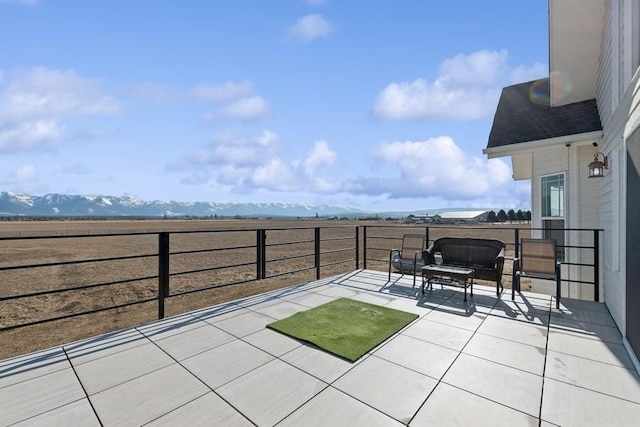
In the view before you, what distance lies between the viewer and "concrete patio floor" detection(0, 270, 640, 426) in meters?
1.81

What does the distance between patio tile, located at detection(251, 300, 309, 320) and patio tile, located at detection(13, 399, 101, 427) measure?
1.93 meters

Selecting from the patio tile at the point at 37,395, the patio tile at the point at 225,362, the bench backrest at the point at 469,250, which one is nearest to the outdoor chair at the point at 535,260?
the bench backrest at the point at 469,250

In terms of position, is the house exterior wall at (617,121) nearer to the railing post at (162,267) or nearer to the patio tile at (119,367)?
the patio tile at (119,367)

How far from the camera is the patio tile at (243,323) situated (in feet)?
10.3

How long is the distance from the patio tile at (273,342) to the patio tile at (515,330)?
6.59 feet

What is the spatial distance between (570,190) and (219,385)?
254 inches

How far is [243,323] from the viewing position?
337 centimetres

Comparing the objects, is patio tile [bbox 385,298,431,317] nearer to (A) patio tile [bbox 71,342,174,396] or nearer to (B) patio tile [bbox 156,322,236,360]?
(B) patio tile [bbox 156,322,236,360]

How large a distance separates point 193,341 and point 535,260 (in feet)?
15.2

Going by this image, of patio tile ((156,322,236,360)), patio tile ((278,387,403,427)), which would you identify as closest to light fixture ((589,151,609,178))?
patio tile ((278,387,403,427))

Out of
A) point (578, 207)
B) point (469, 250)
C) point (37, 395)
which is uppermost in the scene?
point (578, 207)

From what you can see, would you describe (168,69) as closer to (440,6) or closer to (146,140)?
(440,6)

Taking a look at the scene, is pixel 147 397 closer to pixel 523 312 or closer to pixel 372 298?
pixel 372 298

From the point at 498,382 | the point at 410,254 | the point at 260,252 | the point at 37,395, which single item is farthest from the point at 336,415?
the point at 410,254
